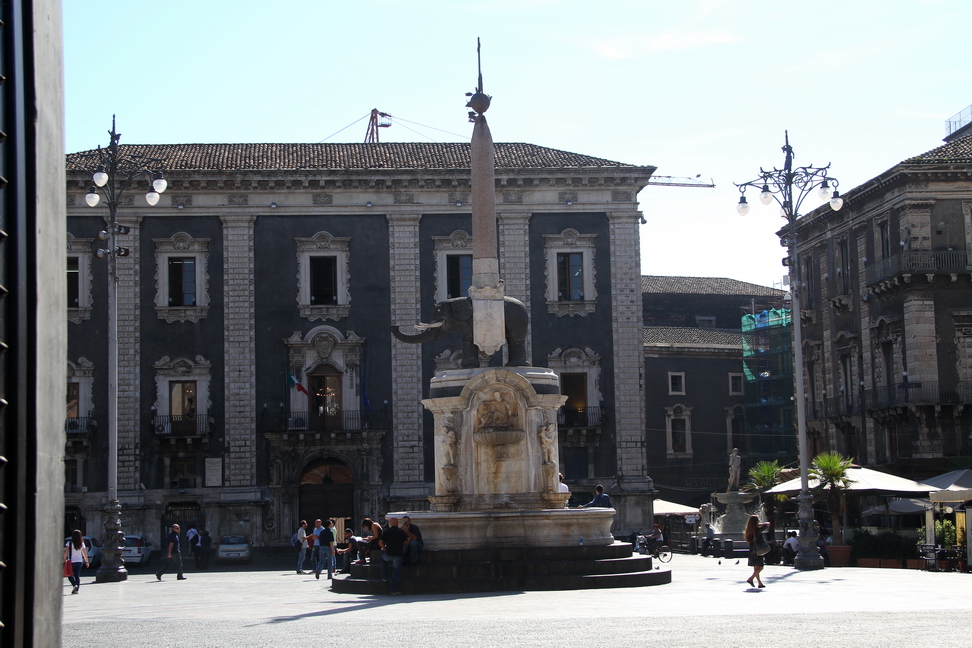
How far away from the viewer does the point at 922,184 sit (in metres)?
40.8

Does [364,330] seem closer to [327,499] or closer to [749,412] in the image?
[327,499]

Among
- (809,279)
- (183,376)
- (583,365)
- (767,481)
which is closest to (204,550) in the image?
(183,376)

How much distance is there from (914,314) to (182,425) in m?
23.5

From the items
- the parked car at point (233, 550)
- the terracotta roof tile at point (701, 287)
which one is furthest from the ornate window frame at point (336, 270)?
the terracotta roof tile at point (701, 287)

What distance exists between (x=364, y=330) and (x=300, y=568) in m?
13.3

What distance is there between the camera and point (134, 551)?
36219 mm

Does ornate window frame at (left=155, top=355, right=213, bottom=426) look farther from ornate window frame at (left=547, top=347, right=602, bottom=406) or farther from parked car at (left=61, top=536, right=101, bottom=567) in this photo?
ornate window frame at (left=547, top=347, right=602, bottom=406)

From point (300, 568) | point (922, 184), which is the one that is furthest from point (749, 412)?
point (300, 568)

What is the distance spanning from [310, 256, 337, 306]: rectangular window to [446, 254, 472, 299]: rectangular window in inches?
147

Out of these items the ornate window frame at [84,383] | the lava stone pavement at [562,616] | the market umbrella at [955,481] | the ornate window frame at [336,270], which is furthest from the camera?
the ornate window frame at [336,270]

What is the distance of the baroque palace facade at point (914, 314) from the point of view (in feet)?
131

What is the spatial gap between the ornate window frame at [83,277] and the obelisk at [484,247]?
21556 millimetres

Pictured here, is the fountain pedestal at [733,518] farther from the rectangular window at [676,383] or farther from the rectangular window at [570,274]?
the rectangular window at [676,383]

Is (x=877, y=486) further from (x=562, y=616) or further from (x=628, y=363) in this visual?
(x=562, y=616)
